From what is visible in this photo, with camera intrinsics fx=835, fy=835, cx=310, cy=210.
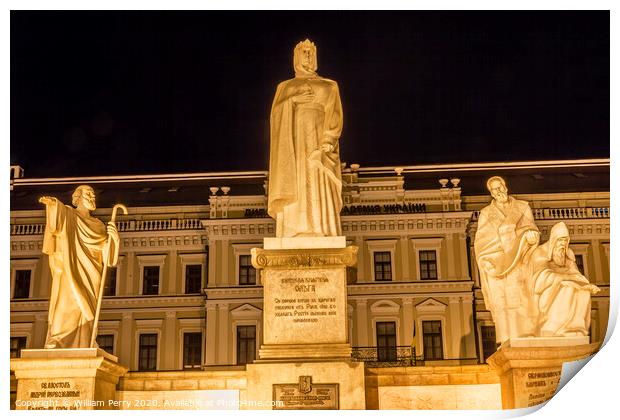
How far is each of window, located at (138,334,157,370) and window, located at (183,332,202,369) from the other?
1.24 meters

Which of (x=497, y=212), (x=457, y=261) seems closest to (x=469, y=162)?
(x=457, y=261)

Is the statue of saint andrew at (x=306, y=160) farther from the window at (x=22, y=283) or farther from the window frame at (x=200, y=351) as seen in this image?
the window at (x=22, y=283)

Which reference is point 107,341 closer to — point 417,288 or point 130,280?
point 130,280

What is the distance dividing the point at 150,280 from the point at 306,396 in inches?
1053

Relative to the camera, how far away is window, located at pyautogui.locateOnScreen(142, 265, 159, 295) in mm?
33531

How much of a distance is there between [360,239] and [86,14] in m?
21.0

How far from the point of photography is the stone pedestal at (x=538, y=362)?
751 cm

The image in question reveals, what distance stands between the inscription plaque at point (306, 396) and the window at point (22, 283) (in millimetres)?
27741

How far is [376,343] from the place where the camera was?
31812mm

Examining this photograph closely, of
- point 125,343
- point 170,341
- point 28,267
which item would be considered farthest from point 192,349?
point 28,267

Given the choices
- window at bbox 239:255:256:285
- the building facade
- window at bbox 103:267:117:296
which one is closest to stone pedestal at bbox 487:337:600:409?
the building facade

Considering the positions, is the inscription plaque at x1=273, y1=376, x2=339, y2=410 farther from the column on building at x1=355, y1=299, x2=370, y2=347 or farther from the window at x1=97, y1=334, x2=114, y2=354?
the window at x1=97, y1=334, x2=114, y2=354

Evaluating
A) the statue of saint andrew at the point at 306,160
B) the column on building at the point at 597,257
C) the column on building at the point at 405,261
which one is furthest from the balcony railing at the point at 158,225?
the statue of saint andrew at the point at 306,160
